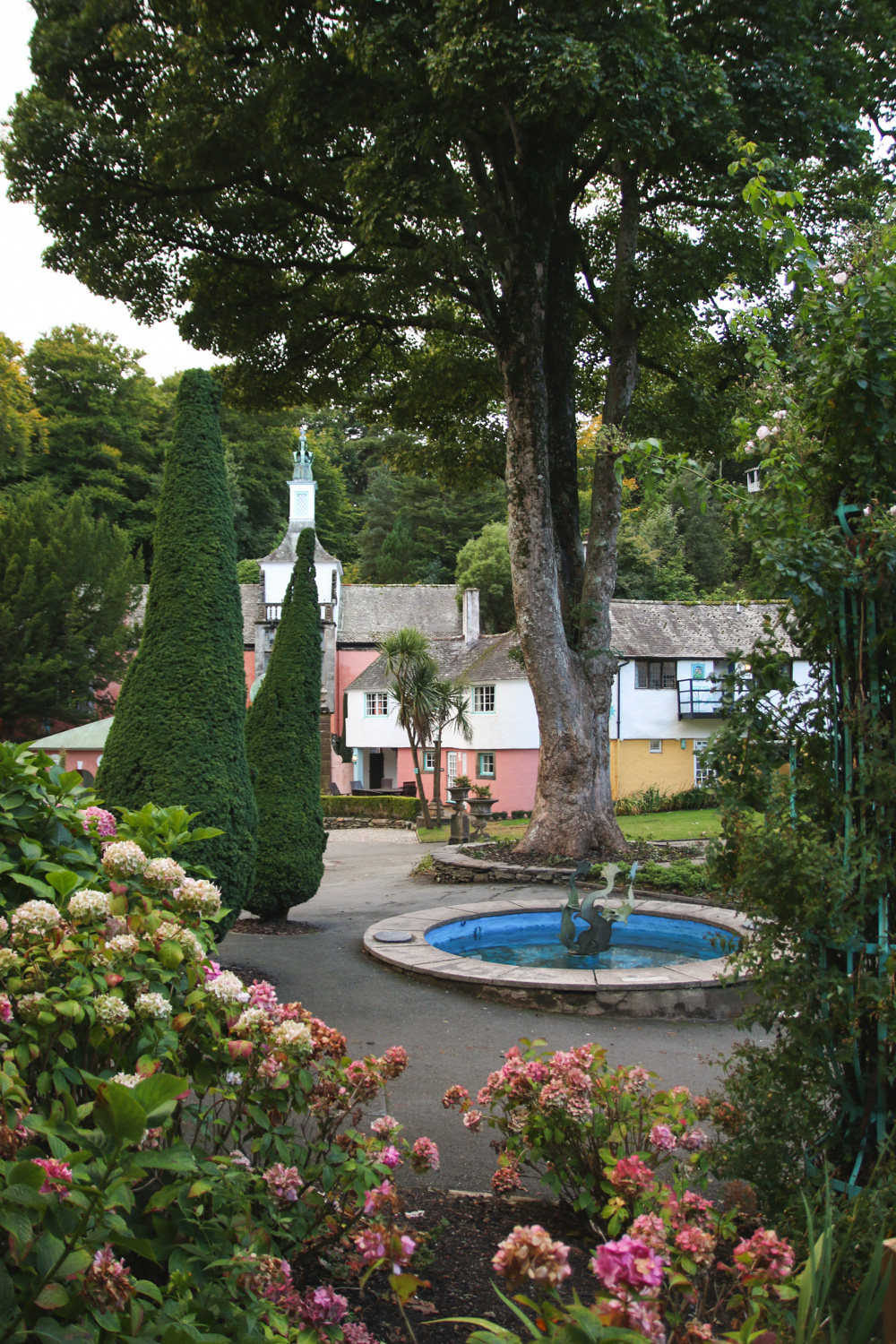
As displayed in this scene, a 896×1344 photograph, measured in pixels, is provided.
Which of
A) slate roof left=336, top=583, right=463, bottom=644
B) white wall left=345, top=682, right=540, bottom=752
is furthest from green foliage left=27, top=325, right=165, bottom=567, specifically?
white wall left=345, top=682, right=540, bottom=752

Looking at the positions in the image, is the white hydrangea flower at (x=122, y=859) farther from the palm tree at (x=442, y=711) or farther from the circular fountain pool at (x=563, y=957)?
the palm tree at (x=442, y=711)

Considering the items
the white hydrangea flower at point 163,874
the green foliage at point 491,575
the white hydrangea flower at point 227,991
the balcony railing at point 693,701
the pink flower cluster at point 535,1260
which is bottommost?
the pink flower cluster at point 535,1260

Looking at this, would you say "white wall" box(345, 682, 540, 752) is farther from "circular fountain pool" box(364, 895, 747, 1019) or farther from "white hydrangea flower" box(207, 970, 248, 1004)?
"white hydrangea flower" box(207, 970, 248, 1004)

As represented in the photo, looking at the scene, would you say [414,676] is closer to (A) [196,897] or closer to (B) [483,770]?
(B) [483,770]

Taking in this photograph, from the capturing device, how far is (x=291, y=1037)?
278 cm

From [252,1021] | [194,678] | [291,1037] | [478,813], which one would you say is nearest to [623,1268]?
[291,1037]

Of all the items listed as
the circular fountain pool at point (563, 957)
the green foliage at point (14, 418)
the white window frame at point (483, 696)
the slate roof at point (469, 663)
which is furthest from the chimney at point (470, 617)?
the circular fountain pool at point (563, 957)

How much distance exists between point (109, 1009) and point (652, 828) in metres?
25.2

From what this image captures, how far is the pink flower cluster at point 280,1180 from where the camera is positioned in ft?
9.07

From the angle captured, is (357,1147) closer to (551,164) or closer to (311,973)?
(311,973)

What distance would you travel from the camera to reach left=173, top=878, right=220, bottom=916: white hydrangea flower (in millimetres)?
3023

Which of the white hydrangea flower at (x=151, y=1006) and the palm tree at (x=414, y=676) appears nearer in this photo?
the white hydrangea flower at (x=151, y=1006)

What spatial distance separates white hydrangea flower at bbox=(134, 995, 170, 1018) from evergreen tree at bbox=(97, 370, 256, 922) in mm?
4345

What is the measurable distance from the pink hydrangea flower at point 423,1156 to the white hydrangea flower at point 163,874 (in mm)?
1237
